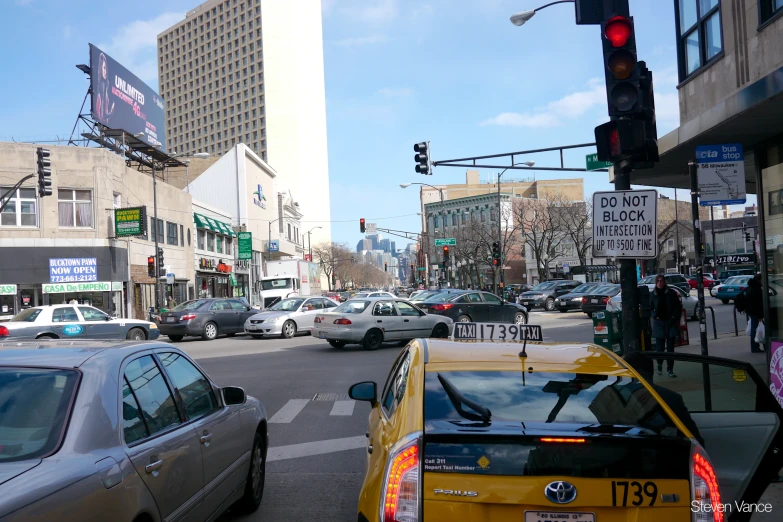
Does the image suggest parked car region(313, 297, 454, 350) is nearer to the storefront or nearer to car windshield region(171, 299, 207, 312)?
car windshield region(171, 299, 207, 312)

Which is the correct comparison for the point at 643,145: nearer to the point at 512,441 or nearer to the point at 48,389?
the point at 512,441

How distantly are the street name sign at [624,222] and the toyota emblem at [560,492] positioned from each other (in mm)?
4698

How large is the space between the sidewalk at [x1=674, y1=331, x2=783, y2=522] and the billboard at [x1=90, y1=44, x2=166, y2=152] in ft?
120

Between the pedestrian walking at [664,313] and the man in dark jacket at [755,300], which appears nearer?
the pedestrian walking at [664,313]

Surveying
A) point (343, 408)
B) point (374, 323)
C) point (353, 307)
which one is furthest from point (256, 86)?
point (343, 408)

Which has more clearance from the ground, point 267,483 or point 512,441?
point 512,441

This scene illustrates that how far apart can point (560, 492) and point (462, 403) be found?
2.34 ft

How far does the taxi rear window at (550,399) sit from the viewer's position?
3522 mm

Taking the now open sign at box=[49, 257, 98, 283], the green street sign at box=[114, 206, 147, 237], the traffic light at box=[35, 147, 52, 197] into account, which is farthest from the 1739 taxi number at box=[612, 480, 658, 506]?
the now open sign at box=[49, 257, 98, 283]

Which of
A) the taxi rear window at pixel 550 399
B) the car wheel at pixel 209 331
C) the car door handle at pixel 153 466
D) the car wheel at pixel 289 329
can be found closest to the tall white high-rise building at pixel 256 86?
the car wheel at pixel 209 331

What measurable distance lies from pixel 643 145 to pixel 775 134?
582 centimetres

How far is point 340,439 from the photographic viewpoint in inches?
347

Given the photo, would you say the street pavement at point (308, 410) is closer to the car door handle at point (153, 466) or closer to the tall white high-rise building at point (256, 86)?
the car door handle at point (153, 466)

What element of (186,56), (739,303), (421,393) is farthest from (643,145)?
(186,56)
